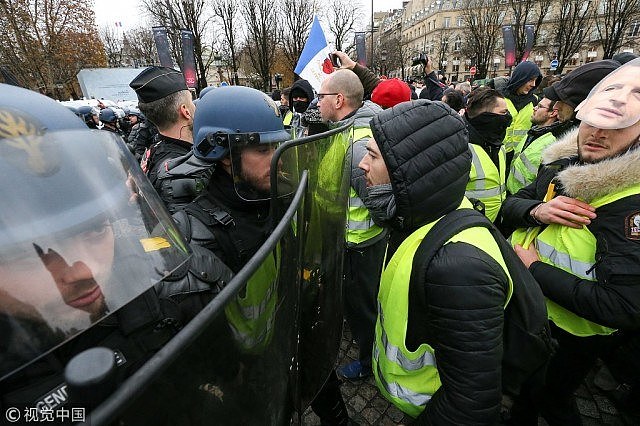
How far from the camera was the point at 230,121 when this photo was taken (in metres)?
1.70

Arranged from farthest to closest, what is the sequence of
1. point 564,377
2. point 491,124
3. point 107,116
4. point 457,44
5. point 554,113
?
point 457,44 < point 107,116 < point 554,113 < point 491,124 < point 564,377

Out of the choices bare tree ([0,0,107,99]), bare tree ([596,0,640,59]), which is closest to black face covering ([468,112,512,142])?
bare tree ([0,0,107,99])

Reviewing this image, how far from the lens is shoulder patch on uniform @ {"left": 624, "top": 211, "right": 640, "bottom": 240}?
4.66 feet

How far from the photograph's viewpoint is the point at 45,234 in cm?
66

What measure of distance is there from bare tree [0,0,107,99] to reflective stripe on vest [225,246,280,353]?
84.1 ft

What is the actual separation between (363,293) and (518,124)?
11.7 ft

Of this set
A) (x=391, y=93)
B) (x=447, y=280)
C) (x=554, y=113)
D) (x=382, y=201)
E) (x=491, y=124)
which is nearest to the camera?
(x=447, y=280)

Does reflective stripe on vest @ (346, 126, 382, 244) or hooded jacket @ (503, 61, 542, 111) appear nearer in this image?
reflective stripe on vest @ (346, 126, 382, 244)

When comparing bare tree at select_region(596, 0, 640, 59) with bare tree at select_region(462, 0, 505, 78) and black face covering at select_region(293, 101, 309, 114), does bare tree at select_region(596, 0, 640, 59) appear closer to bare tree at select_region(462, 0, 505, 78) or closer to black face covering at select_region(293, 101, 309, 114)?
bare tree at select_region(462, 0, 505, 78)

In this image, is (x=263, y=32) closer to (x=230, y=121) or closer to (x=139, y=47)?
(x=139, y=47)

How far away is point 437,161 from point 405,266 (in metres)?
0.41

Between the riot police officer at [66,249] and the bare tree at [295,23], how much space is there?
38.2 meters

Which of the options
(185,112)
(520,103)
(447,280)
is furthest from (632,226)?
(520,103)

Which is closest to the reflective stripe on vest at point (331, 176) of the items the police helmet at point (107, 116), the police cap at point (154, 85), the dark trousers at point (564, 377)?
the dark trousers at point (564, 377)
